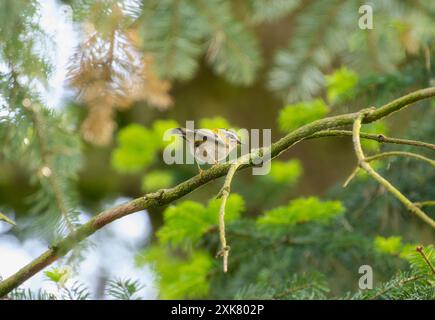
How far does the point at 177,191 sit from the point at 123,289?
1.25ft

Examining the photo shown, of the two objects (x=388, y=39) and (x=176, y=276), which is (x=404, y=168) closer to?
(x=388, y=39)

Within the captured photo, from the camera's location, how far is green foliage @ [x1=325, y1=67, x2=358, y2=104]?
2.06m

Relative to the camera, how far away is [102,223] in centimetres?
106

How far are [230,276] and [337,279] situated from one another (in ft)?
1.22

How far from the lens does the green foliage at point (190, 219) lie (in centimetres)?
175

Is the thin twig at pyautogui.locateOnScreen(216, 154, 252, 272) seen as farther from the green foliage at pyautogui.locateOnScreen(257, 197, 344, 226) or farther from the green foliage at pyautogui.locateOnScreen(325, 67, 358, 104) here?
the green foliage at pyautogui.locateOnScreen(325, 67, 358, 104)

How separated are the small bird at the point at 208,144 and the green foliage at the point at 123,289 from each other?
13.0 inches

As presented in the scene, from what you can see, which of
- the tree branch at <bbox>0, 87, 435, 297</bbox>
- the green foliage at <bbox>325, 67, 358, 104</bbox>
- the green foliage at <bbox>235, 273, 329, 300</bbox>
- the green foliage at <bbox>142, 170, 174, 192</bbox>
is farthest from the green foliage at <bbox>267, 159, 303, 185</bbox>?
the tree branch at <bbox>0, 87, 435, 297</bbox>

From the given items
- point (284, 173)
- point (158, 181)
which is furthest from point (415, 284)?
point (158, 181)

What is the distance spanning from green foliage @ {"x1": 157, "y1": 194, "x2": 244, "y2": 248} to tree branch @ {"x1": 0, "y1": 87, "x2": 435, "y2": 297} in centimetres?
63

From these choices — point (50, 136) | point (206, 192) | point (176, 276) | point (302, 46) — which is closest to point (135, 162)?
point (206, 192)

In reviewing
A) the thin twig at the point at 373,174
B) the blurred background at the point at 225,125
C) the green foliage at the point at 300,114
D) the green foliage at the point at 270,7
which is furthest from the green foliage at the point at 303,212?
the thin twig at the point at 373,174

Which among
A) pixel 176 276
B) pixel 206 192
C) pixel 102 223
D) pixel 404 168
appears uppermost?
pixel 206 192

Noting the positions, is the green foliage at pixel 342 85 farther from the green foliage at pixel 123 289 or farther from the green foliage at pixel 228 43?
the green foliage at pixel 123 289
